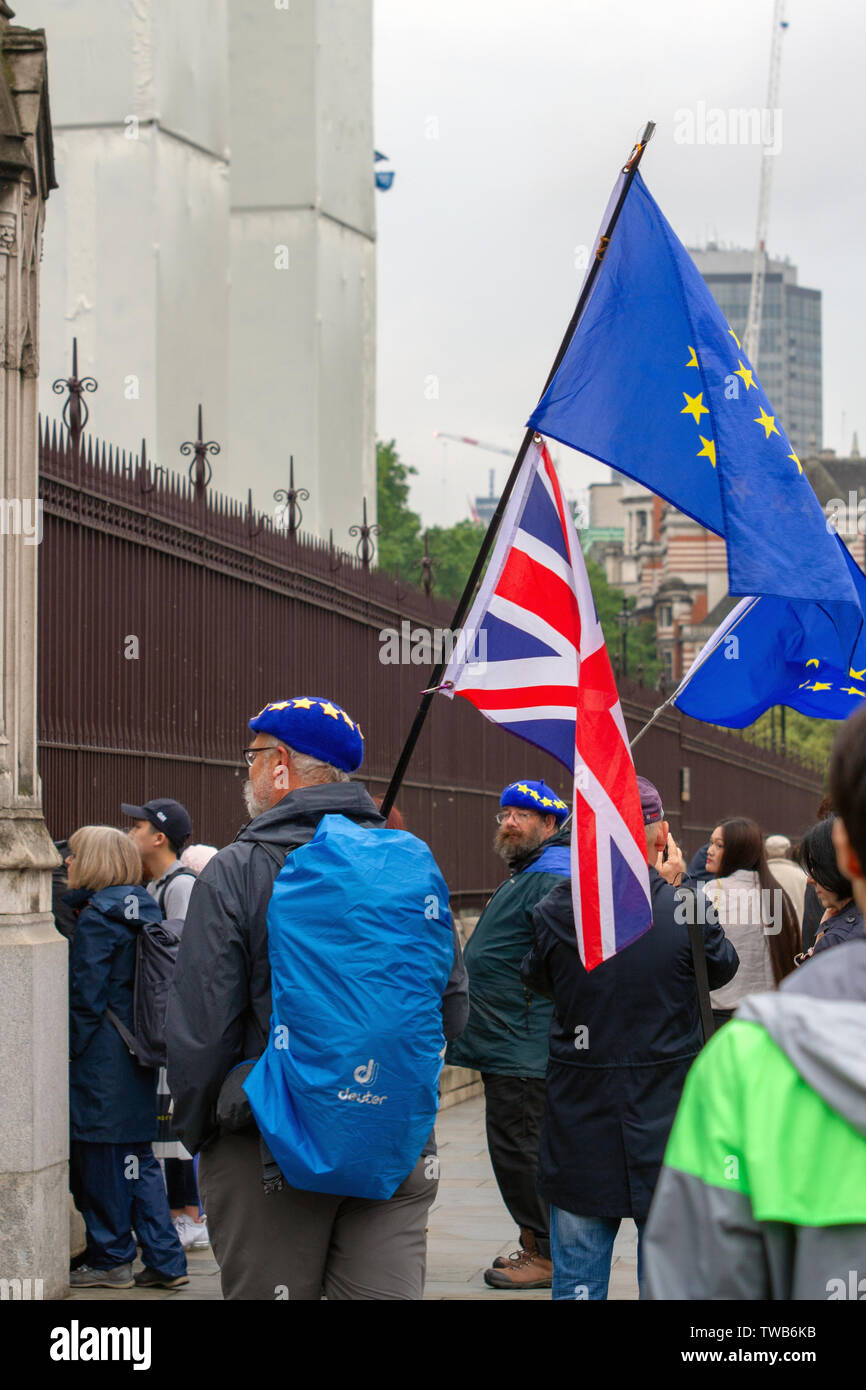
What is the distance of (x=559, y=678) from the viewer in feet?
17.1

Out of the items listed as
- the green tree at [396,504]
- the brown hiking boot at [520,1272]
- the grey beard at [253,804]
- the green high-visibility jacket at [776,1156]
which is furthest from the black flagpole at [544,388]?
the green tree at [396,504]

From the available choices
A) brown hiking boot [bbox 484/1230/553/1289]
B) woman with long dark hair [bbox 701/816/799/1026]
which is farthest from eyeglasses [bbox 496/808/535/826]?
brown hiking boot [bbox 484/1230/553/1289]

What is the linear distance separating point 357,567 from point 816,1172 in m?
8.83

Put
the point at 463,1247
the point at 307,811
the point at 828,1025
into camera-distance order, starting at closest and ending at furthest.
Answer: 1. the point at 828,1025
2. the point at 307,811
3. the point at 463,1247

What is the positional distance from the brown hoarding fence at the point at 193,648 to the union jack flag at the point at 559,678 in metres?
2.42

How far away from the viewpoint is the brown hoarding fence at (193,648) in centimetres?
711

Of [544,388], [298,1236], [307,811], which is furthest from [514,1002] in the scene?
[298,1236]

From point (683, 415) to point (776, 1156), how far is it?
164 inches

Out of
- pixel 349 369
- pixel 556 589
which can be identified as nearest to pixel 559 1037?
pixel 556 589

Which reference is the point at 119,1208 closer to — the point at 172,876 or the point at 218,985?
the point at 172,876

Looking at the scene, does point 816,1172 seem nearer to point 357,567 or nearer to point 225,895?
point 225,895

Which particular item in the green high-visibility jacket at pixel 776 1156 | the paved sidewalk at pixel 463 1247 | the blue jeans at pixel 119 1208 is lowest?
the paved sidewalk at pixel 463 1247

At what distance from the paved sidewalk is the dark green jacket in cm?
85

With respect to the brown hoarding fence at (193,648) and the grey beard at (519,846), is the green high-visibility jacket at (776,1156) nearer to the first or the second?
the brown hoarding fence at (193,648)
